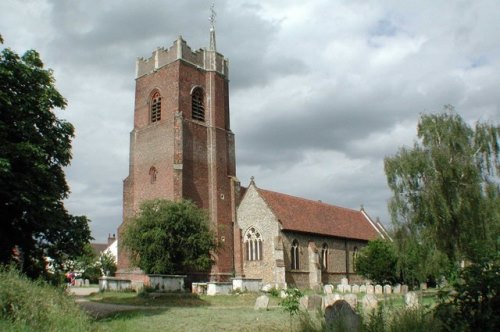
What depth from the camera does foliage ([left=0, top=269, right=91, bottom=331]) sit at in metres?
9.82

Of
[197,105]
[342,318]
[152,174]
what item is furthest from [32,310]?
[197,105]

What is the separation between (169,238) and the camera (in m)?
32.5

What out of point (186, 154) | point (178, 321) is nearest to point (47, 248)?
point (178, 321)

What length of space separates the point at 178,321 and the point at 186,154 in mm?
24908

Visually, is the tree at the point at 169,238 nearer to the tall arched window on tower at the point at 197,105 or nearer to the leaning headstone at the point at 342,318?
the tall arched window on tower at the point at 197,105

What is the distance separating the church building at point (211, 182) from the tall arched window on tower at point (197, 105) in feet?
0.28

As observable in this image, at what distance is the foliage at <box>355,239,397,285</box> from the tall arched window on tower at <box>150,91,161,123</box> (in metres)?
20.4

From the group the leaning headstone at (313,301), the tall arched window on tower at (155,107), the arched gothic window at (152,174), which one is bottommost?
the leaning headstone at (313,301)

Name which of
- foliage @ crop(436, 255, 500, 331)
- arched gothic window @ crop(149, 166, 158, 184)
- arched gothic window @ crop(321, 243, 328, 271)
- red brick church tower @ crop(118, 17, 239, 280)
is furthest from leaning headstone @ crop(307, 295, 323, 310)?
arched gothic window @ crop(321, 243, 328, 271)

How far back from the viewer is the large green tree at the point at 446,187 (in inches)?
1083

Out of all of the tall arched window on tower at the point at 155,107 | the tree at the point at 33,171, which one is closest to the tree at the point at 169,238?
the tall arched window on tower at the point at 155,107

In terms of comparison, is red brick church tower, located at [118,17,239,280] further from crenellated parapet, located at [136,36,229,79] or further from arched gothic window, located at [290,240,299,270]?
arched gothic window, located at [290,240,299,270]

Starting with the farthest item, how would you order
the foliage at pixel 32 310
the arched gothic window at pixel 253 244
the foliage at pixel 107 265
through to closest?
the foliage at pixel 107 265 → the arched gothic window at pixel 253 244 → the foliage at pixel 32 310

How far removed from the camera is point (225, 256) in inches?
1563
